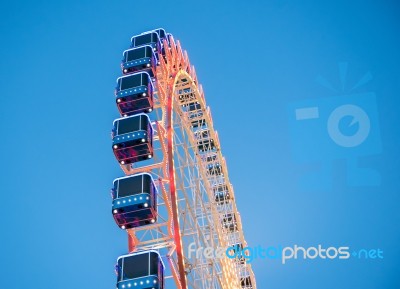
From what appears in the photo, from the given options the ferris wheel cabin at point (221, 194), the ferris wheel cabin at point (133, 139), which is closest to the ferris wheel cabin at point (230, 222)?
the ferris wheel cabin at point (221, 194)

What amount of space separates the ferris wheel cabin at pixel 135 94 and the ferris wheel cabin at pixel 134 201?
A: 3.40 meters

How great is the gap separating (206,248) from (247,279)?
15601 millimetres

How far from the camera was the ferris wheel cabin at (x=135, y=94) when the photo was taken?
18.3m

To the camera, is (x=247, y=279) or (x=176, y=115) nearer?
(x=176, y=115)

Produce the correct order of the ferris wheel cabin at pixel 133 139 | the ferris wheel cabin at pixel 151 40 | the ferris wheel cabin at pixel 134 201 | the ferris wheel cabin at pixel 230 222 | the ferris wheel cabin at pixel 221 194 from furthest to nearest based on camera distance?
the ferris wheel cabin at pixel 230 222 → the ferris wheel cabin at pixel 221 194 → the ferris wheel cabin at pixel 151 40 → the ferris wheel cabin at pixel 133 139 → the ferris wheel cabin at pixel 134 201

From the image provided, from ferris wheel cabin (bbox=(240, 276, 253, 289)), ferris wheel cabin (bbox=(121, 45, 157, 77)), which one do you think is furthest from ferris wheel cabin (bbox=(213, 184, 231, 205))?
ferris wheel cabin (bbox=(121, 45, 157, 77))

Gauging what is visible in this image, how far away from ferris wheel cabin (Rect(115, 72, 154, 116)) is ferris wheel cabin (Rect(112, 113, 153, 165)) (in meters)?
1.14

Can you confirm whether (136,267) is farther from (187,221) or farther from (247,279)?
(247,279)

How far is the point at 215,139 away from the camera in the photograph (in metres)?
27.9

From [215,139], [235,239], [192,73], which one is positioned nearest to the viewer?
[192,73]

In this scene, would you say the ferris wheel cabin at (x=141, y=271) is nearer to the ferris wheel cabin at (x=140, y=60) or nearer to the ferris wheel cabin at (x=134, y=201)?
the ferris wheel cabin at (x=134, y=201)

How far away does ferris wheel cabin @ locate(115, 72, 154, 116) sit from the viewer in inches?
719

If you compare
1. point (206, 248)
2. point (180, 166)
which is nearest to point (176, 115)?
point (180, 166)

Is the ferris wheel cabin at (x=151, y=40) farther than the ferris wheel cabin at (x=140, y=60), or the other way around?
the ferris wheel cabin at (x=151, y=40)
